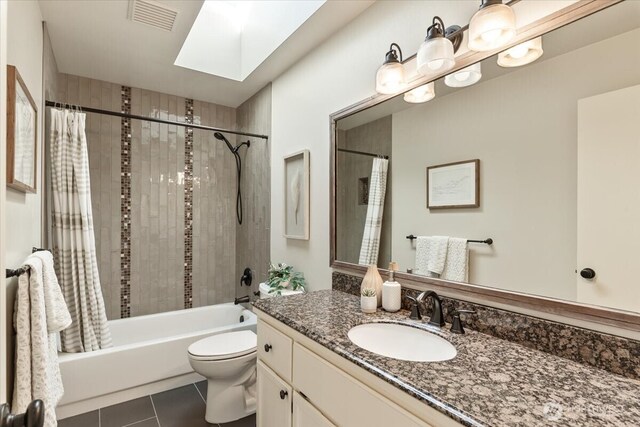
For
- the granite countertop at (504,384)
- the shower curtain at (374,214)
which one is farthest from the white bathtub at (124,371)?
the granite countertop at (504,384)

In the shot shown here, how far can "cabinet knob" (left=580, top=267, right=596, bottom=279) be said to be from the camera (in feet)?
3.22

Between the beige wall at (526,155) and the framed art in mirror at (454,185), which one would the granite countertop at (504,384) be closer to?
the beige wall at (526,155)

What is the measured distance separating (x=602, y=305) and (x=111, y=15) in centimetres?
279

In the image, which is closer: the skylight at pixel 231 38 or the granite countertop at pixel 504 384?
the granite countertop at pixel 504 384

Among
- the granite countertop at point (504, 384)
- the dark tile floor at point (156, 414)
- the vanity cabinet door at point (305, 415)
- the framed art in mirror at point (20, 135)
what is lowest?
the dark tile floor at point (156, 414)

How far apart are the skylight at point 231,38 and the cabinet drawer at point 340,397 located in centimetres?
205

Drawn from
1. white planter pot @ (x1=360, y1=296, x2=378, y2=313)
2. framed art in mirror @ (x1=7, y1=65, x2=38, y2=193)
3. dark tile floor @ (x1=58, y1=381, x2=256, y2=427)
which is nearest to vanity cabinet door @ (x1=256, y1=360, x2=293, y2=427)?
white planter pot @ (x1=360, y1=296, x2=378, y2=313)

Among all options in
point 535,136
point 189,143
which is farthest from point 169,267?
point 535,136

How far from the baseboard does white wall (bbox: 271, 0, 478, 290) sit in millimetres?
1134

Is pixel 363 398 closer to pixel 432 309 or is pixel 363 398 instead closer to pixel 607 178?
pixel 432 309

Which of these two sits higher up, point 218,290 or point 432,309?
point 432,309

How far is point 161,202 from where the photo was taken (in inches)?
123

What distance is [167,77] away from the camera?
9.19ft

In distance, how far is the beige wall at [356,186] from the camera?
1.72 m
